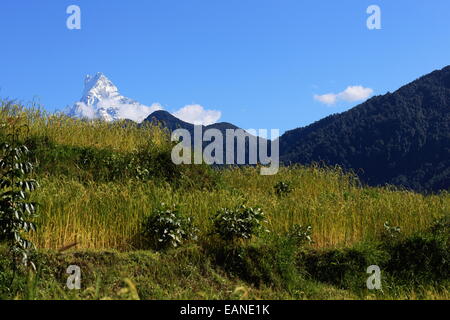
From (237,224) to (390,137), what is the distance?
9861 cm

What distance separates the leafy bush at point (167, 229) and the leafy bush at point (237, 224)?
46 centimetres

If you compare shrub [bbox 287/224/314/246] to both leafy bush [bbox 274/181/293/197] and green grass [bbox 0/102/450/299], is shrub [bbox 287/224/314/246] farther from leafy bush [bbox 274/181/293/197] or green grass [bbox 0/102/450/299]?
leafy bush [bbox 274/181/293/197]

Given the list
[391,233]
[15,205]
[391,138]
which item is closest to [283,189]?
[391,233]

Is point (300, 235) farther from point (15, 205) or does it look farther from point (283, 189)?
point (283, 189)

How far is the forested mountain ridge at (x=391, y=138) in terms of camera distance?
298ft

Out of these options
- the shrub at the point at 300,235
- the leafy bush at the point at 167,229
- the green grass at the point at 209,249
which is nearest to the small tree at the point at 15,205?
the green grass at the point at 209,249

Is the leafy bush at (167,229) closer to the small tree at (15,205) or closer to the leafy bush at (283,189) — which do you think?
the small tree at (15,205)

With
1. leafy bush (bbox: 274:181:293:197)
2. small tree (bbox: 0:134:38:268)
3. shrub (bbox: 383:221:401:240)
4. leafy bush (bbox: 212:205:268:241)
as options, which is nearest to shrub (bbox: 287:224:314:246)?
leafy bush (bbox: 212:205:268:241)

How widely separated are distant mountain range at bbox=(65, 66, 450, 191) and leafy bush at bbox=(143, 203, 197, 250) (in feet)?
254

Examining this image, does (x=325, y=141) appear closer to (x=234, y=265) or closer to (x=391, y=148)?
(x=391, y=148)

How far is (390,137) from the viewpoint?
102m

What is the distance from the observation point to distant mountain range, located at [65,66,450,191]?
3573 inches
